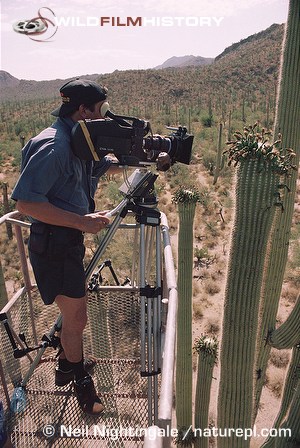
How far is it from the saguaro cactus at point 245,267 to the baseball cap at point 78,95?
Result: 1.02 meters

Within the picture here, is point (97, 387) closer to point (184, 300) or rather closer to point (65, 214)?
point (65, 214)

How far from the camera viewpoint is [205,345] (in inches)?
182

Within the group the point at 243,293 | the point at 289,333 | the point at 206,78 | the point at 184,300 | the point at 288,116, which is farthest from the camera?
the point at 206,78

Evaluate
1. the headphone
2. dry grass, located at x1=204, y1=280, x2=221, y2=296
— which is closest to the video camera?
the headphone

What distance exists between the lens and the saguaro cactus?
9.32 feet

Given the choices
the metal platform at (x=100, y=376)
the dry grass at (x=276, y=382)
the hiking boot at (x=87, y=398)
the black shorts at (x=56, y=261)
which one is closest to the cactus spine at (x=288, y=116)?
the metal platform at (x=100, y=376)

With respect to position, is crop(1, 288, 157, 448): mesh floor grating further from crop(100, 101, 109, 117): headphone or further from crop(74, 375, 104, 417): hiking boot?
crop(100, 101, 109, 117): headphone

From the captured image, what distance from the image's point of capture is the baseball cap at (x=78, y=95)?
240 centimetres

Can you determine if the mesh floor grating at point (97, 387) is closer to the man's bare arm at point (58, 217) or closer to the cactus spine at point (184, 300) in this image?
the man's bare arm at point (58, 217)

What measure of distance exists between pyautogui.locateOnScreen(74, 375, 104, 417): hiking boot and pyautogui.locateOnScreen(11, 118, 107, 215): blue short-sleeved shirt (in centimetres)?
103

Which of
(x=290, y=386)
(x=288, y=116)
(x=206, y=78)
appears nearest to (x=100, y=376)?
(x=290, y=386)

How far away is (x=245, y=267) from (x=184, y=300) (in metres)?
2.07

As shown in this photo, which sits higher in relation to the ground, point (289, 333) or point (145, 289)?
point (145, 289)

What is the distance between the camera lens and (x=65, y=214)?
2299 millimetres
